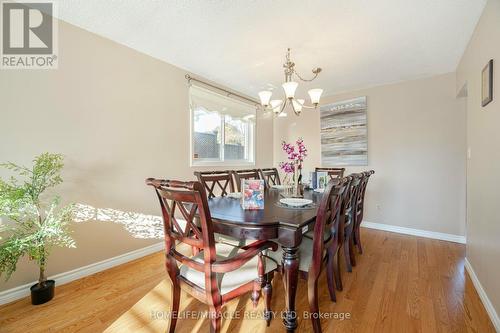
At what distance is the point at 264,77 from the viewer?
126 inches

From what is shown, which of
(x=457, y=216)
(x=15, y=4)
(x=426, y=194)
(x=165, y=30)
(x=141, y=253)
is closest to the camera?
(x=15, y=4)

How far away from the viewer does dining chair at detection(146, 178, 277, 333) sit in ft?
3.56

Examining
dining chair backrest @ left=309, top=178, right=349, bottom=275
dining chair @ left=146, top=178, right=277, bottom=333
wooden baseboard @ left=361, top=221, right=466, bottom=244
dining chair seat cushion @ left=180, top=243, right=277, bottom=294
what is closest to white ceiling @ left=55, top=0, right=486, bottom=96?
dining chair backrest @ left=309, top=178, right=349, bottom=275

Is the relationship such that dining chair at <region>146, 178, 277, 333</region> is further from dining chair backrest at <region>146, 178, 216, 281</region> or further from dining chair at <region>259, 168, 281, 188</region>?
dining chair at <region>259, 168, 281, 188</region>

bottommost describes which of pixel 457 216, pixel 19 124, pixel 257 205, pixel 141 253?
pixel 141 253

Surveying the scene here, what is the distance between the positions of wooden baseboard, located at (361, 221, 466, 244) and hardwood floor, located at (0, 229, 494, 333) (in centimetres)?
92

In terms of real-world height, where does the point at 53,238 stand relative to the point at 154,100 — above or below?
below

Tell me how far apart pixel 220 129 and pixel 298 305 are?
8.92 feet

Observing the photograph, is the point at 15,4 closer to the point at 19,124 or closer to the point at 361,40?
the point at 19,124

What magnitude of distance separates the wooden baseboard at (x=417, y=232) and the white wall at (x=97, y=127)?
3193 millimetres

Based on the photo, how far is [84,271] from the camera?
2064mm

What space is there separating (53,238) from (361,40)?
336 cm

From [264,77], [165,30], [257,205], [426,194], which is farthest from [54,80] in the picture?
[426,194]

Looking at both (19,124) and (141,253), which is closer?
(19,124)
